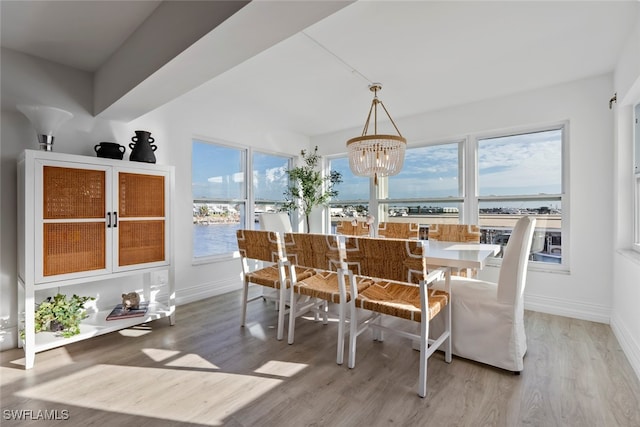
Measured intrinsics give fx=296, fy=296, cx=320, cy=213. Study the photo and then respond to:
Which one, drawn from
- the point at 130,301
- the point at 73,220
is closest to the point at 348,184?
Result: the point at 130,301

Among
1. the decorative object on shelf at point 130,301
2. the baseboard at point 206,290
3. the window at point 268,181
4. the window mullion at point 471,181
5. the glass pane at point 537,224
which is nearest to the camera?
the decorative object on shelf at point 130,301

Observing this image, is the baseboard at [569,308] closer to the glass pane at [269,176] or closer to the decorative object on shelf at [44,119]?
the glass pane at [269,176]

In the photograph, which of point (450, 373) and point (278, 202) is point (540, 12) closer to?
point (450, 373)

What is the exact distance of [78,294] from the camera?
268cm

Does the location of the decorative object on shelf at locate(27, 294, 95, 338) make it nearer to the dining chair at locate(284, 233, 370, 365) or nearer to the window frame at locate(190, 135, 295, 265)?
the window frame at locate(190, 135, 295, 265)

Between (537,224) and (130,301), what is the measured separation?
14.5 feet

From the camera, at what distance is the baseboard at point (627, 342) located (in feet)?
6.63

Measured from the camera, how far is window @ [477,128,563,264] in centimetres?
332

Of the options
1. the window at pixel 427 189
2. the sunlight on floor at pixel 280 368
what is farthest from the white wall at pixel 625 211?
the sunlight on floor at pixel 280 368

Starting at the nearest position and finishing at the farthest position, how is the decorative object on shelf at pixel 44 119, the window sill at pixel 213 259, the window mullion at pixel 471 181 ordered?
1. the decorative object on shelf at pixel 44 119
2. the window sill at pixel 213 259
3. the window mullion at pixel 471 181

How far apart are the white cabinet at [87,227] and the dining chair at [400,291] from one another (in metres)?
1.88

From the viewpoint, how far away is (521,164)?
3541mm

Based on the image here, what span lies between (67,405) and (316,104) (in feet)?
11.6

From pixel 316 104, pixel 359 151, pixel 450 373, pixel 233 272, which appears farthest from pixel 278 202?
pixel 450 373
